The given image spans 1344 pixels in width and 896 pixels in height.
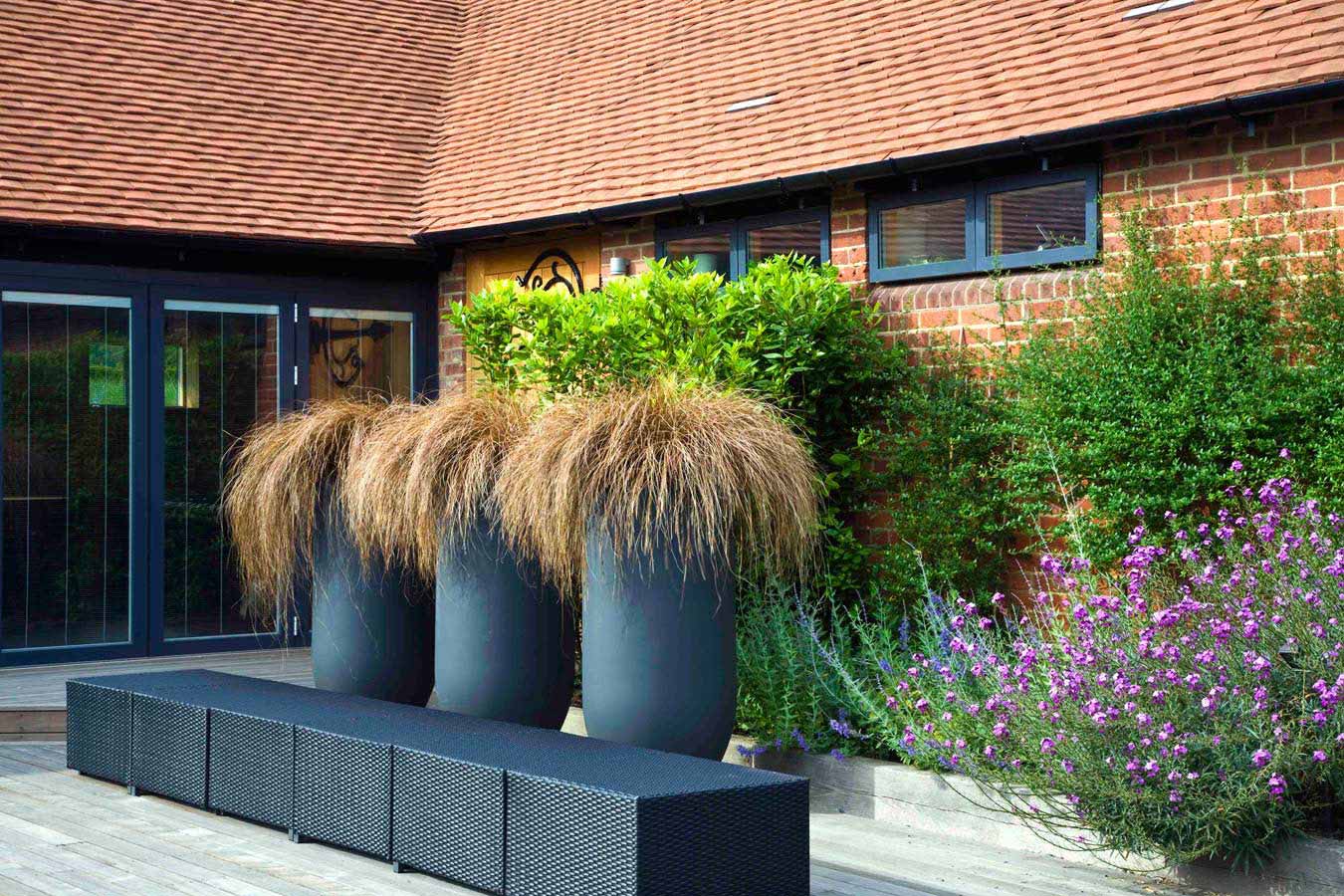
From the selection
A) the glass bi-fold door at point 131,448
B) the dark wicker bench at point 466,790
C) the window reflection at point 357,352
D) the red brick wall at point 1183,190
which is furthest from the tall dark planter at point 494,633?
the window reflection at point 357,352

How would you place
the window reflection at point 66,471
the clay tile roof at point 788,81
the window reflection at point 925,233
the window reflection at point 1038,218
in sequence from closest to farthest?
1. the clay tile roof at point 788,81
2. the window reflection at point 1038,218
3. the window reflection at point 925,233
4. the window reflection at point 66,471

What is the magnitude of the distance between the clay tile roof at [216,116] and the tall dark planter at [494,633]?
5168 millimetres

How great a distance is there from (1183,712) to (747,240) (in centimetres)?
539

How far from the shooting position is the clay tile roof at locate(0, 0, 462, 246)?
1126 centimetres

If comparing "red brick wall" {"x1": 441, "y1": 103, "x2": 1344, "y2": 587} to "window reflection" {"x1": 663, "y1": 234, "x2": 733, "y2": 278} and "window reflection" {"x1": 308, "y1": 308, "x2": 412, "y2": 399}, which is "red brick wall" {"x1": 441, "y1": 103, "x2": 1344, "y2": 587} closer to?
"window reflection" {"x1": 663, "y1": 234, "x2": 733, "y2": 278}

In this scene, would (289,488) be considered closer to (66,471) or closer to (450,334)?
(66,471)

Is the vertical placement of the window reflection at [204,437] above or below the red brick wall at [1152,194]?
below

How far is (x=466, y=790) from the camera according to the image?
5.45 metres

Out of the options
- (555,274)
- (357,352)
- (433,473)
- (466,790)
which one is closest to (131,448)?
(357,352)

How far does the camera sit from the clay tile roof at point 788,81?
789cm

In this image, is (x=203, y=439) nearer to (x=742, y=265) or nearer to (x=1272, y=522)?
(x=742, y=265)

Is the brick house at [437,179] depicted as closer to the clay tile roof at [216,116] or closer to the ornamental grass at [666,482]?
the clay tile roof at [216,116]

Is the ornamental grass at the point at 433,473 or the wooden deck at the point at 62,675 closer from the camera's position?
the ornamental grass at the point at 433,473

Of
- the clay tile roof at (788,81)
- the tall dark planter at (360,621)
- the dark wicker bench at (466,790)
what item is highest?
the clay tile roof at (788,81)
